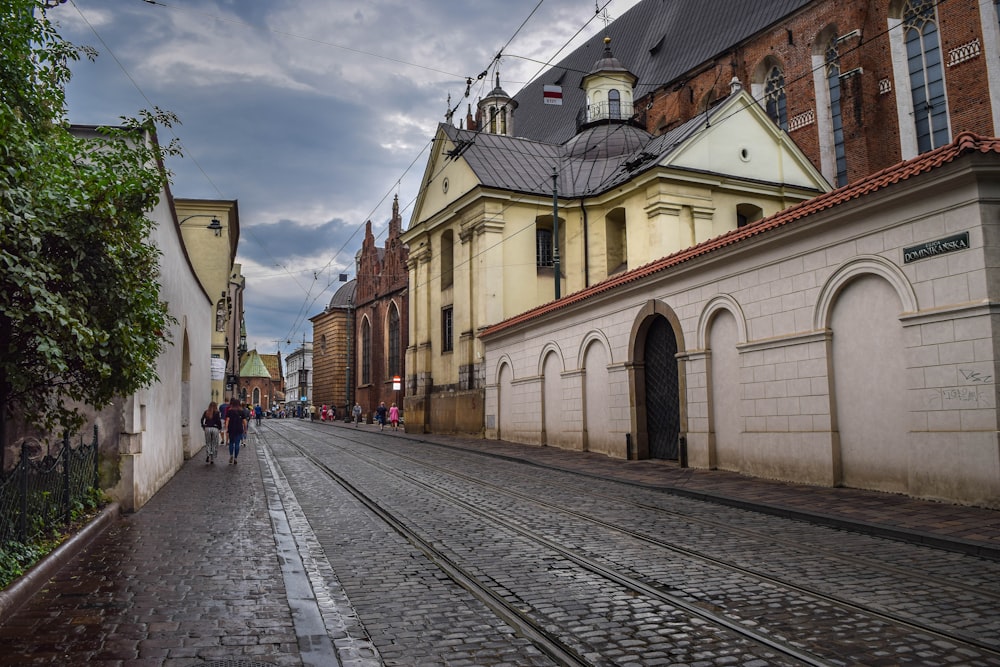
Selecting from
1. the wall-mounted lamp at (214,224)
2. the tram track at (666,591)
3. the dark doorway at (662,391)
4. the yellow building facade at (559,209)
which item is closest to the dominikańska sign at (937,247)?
the tram track at (666,591)

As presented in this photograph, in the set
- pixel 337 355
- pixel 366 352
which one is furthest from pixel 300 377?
pixel 366 352

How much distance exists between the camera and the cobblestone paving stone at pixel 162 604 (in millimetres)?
4750

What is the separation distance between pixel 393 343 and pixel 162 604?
175 ft

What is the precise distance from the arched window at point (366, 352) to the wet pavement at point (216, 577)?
49.8 metres

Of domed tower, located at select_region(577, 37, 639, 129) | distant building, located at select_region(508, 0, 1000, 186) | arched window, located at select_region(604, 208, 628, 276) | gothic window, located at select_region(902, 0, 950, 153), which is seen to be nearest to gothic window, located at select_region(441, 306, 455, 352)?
arched window, located at select_region(604, 208, 628, 276)

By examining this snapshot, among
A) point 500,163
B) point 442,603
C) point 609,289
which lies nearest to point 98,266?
point 442,603

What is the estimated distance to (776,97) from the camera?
126 ft

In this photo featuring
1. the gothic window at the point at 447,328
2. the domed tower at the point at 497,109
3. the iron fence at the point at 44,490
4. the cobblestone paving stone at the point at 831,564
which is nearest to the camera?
the cobblestone paving stone at the point at 831,564

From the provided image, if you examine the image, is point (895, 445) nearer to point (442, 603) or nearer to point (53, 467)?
A: point (442, 603)

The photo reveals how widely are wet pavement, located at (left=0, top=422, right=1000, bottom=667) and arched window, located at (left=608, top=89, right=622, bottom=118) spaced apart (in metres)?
28.2

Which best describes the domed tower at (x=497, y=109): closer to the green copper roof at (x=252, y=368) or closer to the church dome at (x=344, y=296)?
the church dome at (x=344, y=296)

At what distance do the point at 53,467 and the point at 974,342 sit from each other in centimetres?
1107

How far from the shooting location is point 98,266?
773 centimetres

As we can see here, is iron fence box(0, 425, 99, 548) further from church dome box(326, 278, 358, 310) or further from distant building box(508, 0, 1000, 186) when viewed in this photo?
church dome box(326, 278, 358, 310)
